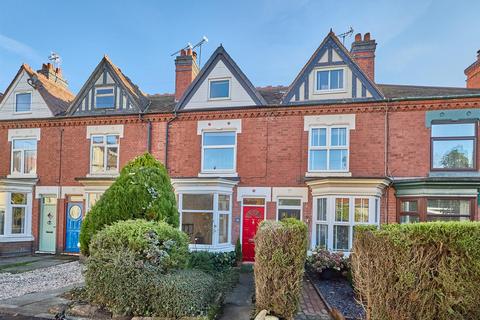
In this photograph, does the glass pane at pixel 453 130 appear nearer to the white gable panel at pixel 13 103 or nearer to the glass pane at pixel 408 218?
the glass pane at pixel 408 218

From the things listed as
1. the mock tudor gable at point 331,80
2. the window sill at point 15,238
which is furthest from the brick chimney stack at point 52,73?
the mock tudor gable at point 331,80

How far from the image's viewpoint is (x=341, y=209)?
12008 millimetres

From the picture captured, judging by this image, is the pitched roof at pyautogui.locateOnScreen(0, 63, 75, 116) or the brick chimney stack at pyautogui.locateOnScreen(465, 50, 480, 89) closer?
the brick chimney stack at pyautogui.locateOnScreen(465, 50, 480, 89)

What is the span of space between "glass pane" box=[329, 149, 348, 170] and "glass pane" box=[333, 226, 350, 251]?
2335mm

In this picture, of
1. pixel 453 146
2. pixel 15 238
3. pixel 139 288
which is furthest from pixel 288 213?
pixel 15 238

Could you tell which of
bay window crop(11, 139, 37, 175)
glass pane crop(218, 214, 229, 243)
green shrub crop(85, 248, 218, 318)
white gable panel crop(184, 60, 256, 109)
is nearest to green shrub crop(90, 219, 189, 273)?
green shrub crop(85, 248, 218, 318)

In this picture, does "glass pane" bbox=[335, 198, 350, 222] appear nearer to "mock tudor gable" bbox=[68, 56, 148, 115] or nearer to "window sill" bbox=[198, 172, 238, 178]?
"window sill" bbox=[198, 172, 238, 178]

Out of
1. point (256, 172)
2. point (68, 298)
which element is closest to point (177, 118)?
point (256, 172)

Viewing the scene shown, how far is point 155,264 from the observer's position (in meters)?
Answer: 7.02

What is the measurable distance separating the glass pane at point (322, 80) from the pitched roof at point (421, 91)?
7.94 feet

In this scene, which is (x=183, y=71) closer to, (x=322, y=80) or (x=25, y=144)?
(x=322, y=80)

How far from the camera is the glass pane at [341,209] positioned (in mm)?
11961

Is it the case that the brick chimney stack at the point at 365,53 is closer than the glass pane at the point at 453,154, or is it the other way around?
the glass pane at the point at 453,154

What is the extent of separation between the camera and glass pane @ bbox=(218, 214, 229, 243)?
13.2 metres
